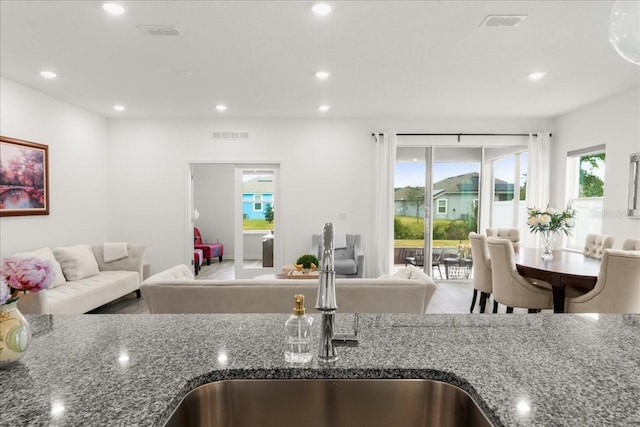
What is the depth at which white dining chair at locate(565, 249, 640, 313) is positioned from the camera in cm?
284

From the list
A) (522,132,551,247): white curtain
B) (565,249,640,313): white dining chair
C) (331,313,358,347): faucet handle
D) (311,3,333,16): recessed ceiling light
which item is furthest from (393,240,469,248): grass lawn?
(331,313,358,347): faucet handle

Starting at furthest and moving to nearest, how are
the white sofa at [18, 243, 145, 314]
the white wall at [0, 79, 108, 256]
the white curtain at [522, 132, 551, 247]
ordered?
the white curtain at [522, 132, 551, 247] < the white wall at [0, 79, 108, 256] < the white sofa at [18, 243, 145, 314]

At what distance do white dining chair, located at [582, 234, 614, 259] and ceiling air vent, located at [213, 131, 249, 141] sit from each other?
4.92m

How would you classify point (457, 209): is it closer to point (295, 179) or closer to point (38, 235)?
point (295, 179)

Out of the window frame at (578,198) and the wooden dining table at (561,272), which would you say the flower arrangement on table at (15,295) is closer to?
the wooden dining table at (561,272)

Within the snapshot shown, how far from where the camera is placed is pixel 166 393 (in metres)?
0.79

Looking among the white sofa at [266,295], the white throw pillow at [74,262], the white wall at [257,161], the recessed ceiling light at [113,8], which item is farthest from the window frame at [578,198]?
the white throw pillow at [74,262]

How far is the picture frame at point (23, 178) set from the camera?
4225 mm

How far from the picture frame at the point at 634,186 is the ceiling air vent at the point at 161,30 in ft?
16.3

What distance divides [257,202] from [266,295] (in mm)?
4379

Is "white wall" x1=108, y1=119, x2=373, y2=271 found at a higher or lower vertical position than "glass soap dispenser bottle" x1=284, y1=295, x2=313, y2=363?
higher

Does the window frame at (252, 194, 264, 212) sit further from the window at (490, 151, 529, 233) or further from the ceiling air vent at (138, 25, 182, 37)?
the window at (490, 151, 529, 233)

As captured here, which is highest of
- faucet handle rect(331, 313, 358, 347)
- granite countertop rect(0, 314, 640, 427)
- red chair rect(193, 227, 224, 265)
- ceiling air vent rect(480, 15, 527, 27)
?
ceiling air vent rect(480, 15, 527, 27)

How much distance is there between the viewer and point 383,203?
626 cm
